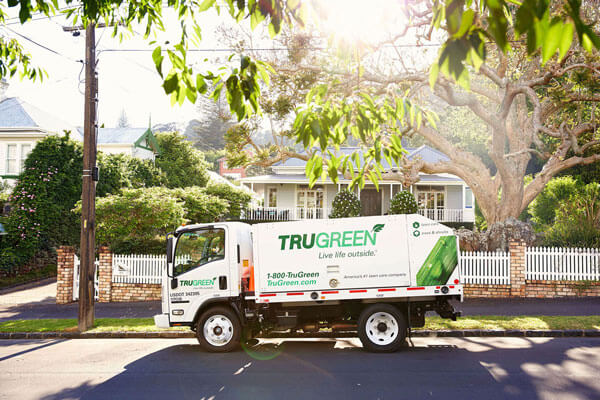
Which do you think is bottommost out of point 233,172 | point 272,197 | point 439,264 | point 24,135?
point 439,264

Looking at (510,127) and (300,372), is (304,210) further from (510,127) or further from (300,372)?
(300,372)

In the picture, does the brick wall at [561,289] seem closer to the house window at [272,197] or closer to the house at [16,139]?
the house window at [272,197]

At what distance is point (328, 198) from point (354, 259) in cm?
2516

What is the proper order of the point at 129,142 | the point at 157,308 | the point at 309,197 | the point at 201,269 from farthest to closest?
1. the point at 309,197
2. the point at 129,142
3. the point at 157,308
4. the point at 201,269

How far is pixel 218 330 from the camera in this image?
922 cm

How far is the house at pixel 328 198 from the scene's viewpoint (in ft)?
108

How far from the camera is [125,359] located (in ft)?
28.9

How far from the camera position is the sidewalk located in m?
12.6

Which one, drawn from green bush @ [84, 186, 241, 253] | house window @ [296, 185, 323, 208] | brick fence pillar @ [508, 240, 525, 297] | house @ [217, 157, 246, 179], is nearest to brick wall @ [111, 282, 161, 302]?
green bush @ [84, 186, 241, 253]

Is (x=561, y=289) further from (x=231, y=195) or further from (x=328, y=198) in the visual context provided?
(x=328, y=198)

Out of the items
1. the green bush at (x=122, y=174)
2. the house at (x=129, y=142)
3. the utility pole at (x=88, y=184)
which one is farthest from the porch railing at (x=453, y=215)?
the utility pole at (x=88, y=184)

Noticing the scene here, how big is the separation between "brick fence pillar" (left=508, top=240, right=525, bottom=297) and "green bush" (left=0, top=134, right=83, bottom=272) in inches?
719

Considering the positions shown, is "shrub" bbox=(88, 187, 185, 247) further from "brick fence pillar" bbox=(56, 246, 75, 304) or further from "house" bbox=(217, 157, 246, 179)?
"house" bbox=(217, 157, 246, 179)

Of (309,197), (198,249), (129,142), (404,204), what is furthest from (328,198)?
(198,249)
